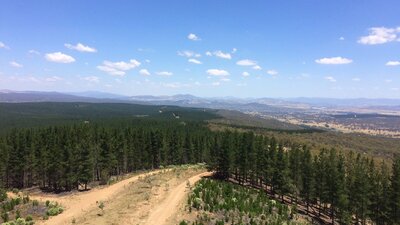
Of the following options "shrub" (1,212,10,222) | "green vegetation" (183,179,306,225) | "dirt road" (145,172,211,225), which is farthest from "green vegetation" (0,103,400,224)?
"green vegetation" (183,179,306,225)

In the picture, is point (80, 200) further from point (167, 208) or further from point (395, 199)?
point (395, 199)

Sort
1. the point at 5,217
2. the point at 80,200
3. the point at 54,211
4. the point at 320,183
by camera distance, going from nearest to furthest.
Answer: the point at 5,217
the point at 54,211
the point at 80,200
the point at 320,183

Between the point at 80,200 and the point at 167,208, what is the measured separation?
1707cm

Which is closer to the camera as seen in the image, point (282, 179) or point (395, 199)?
point (395, 199)

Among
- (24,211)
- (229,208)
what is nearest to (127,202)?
(24,211)

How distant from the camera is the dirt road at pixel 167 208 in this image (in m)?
39.7

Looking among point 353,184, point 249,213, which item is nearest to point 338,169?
point 353,184

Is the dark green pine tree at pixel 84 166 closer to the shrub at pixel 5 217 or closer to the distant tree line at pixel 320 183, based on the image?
the shrub at pixel 5 217

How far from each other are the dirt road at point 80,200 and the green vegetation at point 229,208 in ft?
47.5

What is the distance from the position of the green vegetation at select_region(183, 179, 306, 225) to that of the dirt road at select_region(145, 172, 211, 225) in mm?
1922

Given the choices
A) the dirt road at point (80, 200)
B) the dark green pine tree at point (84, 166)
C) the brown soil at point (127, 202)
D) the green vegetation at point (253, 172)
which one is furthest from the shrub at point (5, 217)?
the dark green pine tree at point (84, 166)

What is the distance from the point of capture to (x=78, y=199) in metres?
54.1

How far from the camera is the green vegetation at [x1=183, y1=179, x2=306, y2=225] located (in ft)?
135

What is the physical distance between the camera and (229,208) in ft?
146
